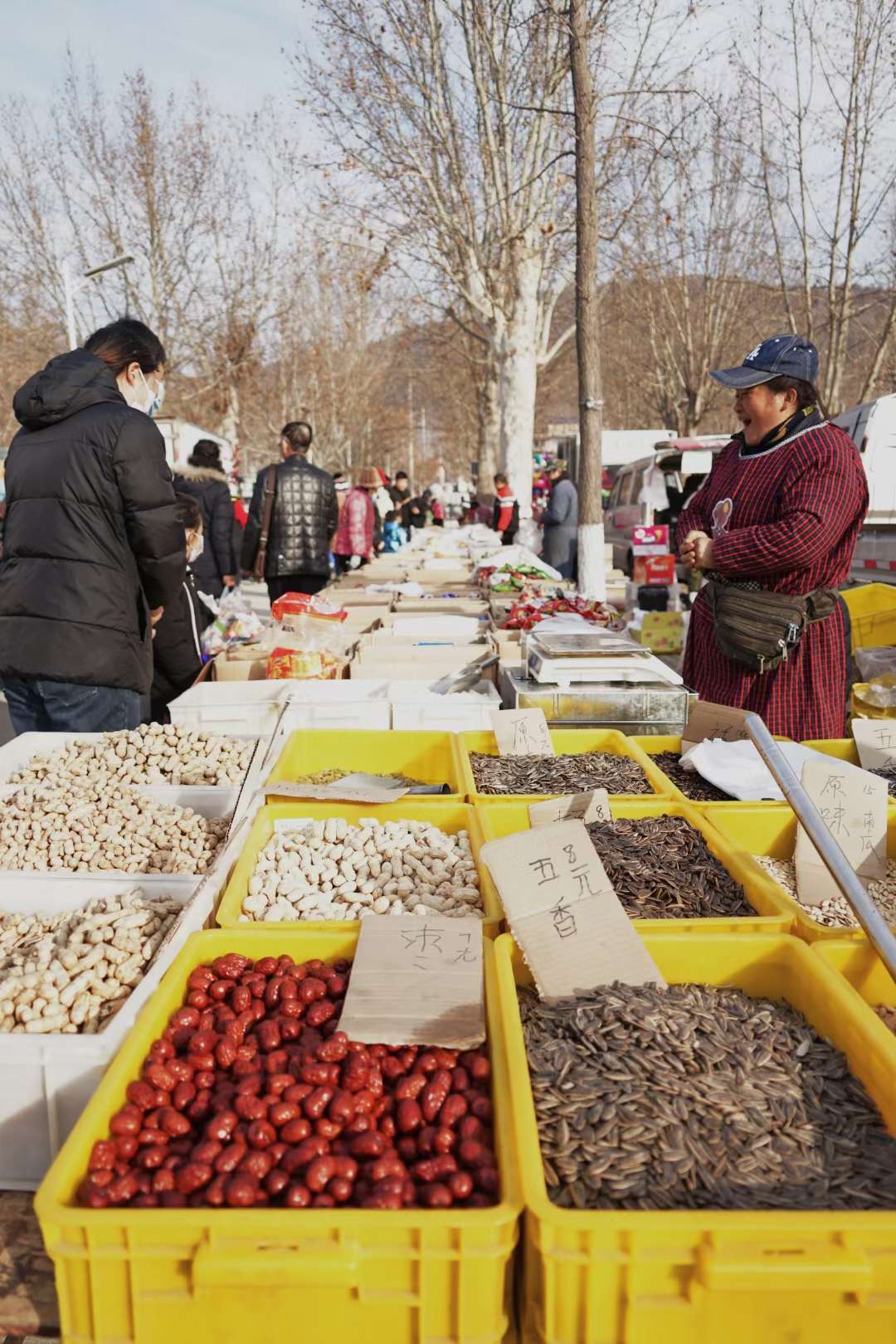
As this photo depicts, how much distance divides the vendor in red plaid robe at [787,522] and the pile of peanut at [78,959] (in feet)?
7.75

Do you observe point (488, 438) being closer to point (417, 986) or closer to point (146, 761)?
point (146, 761)

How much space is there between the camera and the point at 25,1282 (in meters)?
1.27

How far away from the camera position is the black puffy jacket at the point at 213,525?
7.62m

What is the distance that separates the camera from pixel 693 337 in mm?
26922

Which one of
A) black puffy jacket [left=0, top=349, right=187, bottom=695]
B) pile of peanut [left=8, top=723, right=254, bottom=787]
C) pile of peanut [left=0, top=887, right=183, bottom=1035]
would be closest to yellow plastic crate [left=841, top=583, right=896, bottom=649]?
pile of peanut [left=8, top=723, right=254, bottom=787]

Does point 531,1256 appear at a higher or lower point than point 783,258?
lower

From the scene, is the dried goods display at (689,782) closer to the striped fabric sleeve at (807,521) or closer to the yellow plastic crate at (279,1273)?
the striped fabric sleeve at (807,521)

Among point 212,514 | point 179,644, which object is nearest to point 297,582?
point 212,514

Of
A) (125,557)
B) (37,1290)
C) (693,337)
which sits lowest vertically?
(37,1290)

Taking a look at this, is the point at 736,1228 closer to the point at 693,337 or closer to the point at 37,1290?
the point at 37,1290

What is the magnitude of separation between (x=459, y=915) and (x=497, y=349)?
1497 cm

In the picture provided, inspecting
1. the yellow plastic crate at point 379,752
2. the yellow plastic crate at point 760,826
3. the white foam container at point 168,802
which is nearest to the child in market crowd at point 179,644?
the yellow plastic crate at point 379,752

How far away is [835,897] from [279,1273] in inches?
63.2

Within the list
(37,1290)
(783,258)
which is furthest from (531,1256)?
(783,258)
